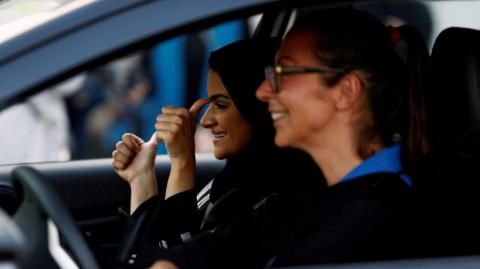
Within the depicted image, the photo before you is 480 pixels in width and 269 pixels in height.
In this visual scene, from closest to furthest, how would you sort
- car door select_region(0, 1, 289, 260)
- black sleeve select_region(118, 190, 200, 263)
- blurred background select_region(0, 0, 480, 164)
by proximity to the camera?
1. car door select_region(0, 1, 289, 260)
2. black sleeve select_region(118, 190, 200, 263)
3. blurred background select_region(0, 0, 480, 164)

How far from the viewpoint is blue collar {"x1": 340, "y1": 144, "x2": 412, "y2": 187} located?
6.50 ft

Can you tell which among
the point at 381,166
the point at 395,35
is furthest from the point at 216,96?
the point at 381,166

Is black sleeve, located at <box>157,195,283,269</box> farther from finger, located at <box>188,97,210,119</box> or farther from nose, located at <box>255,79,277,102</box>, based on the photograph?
finger, located at <box>188,97,210,119</box>

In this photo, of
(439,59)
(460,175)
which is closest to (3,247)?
(460,175)

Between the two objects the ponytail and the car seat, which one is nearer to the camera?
the car seat

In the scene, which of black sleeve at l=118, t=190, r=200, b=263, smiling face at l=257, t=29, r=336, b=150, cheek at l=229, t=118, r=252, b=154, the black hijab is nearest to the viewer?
smiling face at l=257, t=29, r=336, b=150

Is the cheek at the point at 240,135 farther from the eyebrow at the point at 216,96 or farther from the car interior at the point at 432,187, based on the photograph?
the car interior at the point at 432,187

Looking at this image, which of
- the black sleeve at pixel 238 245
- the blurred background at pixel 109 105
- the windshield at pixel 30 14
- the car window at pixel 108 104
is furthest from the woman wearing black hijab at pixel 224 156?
the car window at pixel 108 104

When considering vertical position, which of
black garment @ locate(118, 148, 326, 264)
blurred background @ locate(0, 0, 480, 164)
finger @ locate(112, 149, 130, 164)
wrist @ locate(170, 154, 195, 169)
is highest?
finger @ locate(112, 149, 130, 164)

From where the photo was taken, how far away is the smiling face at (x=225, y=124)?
2869mm

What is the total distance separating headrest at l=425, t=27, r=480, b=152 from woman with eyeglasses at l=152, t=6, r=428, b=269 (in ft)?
0.65

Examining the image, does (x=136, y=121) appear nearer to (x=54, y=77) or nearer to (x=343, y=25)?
(x=343, y=25)

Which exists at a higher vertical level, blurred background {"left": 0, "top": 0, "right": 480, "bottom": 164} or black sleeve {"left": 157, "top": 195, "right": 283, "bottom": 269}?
black sleeve {"left": 157, "top": 195, "right": 283, "bottom": 269}

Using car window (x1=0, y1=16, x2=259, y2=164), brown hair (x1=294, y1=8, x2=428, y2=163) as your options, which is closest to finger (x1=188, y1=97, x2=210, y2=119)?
brown hair (x1=294, y1=8, x2=428, y2=163)
